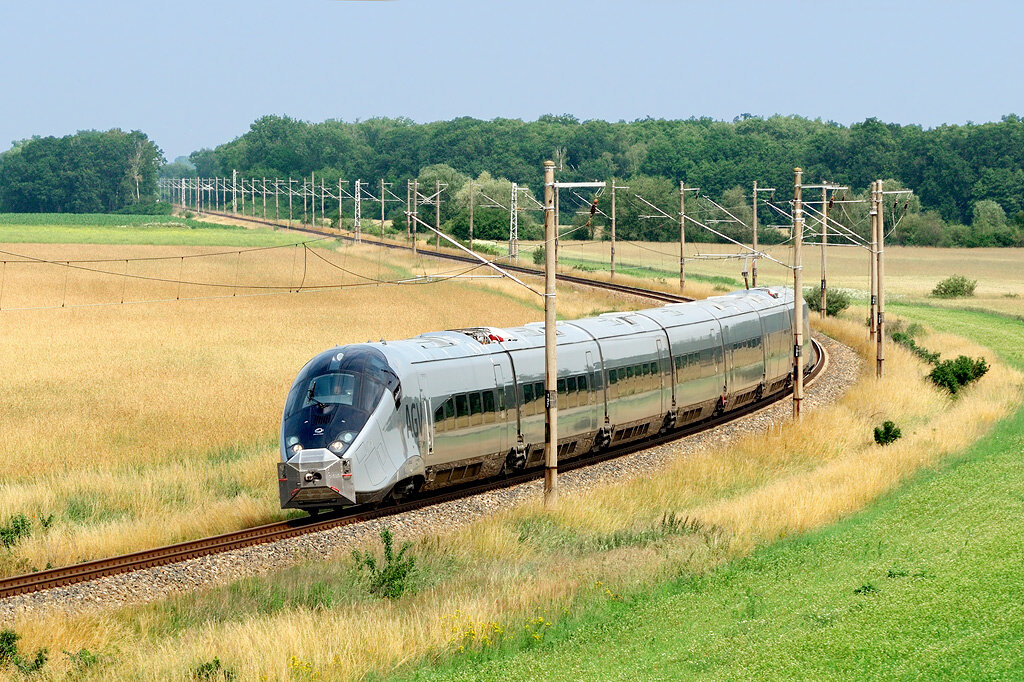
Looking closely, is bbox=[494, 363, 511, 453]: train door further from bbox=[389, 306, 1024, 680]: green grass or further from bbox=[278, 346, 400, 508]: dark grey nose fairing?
bbox=[389, 306, 1024, 680]: green grass

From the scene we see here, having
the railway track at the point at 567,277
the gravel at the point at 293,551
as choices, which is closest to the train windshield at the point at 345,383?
the gravel at the point at 293,551

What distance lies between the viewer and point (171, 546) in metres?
20.9

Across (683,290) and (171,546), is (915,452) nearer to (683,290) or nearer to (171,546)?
(171,546)

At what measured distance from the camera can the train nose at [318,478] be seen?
22281 mm

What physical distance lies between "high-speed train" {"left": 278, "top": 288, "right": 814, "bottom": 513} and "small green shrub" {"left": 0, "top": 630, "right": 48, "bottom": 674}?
7.63 m

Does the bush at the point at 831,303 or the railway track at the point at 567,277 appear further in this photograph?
the bush at the point at 831,303

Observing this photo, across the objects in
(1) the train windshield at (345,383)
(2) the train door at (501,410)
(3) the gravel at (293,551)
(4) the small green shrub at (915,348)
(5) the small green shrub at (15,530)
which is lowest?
(3) the gravel at (293,551)

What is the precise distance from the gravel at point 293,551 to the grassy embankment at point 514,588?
34.5 inches

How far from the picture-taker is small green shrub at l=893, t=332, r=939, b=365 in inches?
1977

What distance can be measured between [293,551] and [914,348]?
40.6 meters

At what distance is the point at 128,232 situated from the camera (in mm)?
152625

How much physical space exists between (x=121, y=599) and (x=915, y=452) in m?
19.1

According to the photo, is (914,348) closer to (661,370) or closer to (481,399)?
(661,370)

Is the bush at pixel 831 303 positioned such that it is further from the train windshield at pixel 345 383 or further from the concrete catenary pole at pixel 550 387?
the train windshield at pixel 345 383
